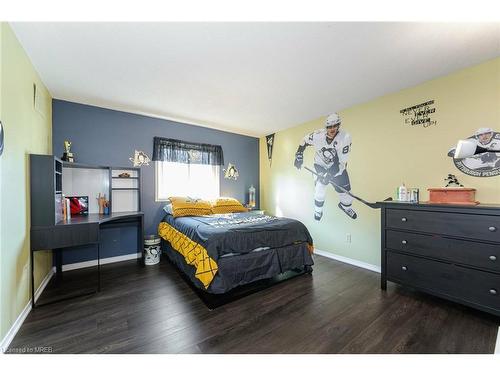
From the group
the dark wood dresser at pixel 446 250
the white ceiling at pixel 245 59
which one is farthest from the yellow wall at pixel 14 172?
the dark wood dresser at pixel 446 250

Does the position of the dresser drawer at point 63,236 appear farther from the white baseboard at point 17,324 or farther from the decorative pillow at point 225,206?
the decorative pillow at point 225,206

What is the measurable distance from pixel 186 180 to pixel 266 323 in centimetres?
286

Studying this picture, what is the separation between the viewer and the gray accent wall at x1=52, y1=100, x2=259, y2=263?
2.86 m

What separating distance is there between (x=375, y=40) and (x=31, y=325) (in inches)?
144

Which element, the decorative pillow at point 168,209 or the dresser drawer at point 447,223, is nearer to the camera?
the dresser drawer at point 447,223

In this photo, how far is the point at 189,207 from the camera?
3.30 metres

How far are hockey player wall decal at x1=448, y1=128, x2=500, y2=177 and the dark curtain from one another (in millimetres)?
3549

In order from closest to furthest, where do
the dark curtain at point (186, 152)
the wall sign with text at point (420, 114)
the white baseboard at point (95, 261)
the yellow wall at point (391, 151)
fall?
the yellow wall at point (391, 151) < the wall sign with text at point (420, 114) < the white baseboard at point (95, 261) < the dark curtain at point (186, 152)

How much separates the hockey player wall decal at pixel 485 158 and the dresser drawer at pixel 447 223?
63 cm

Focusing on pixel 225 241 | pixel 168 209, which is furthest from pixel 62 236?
pixel 225 241

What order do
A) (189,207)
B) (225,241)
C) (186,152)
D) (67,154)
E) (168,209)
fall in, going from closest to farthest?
(225,241) < (67,154) < (189,207) < (168,209) < (186,152)

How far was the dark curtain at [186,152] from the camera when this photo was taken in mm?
3536

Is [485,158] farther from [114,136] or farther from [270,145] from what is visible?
[114,136]
